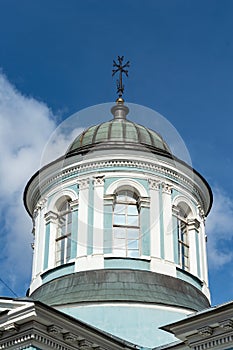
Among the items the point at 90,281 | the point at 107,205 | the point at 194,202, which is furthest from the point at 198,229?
the point at 90,281

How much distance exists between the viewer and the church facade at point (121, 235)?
16031 mm

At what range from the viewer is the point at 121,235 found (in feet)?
59.3

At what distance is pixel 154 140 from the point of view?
2023cm

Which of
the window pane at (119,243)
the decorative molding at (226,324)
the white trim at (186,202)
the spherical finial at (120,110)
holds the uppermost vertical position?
the spherical finial at (120,110)

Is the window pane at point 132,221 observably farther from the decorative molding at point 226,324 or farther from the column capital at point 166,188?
the decorative molding at point 226,324

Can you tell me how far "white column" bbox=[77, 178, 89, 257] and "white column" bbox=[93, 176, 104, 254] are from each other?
0.74ft

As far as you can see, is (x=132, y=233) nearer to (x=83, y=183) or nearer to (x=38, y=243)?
(x=83, y=183)

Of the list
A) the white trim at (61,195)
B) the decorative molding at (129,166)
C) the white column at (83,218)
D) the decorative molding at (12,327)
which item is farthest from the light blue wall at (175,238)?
the decorative molding at (12,327)

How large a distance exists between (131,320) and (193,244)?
3744 mm

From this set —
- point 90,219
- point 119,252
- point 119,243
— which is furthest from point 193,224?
point 90,219

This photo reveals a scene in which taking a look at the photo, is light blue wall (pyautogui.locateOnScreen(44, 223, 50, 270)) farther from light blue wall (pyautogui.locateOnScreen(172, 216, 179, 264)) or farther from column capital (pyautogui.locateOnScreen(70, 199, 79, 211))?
light blue wall (pyautogui.locateOnScreen(172, 216, 179, 264))

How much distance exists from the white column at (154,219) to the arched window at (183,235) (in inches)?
30.7

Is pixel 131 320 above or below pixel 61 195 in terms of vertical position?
below

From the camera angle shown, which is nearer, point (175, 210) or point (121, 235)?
point (121, 235)
